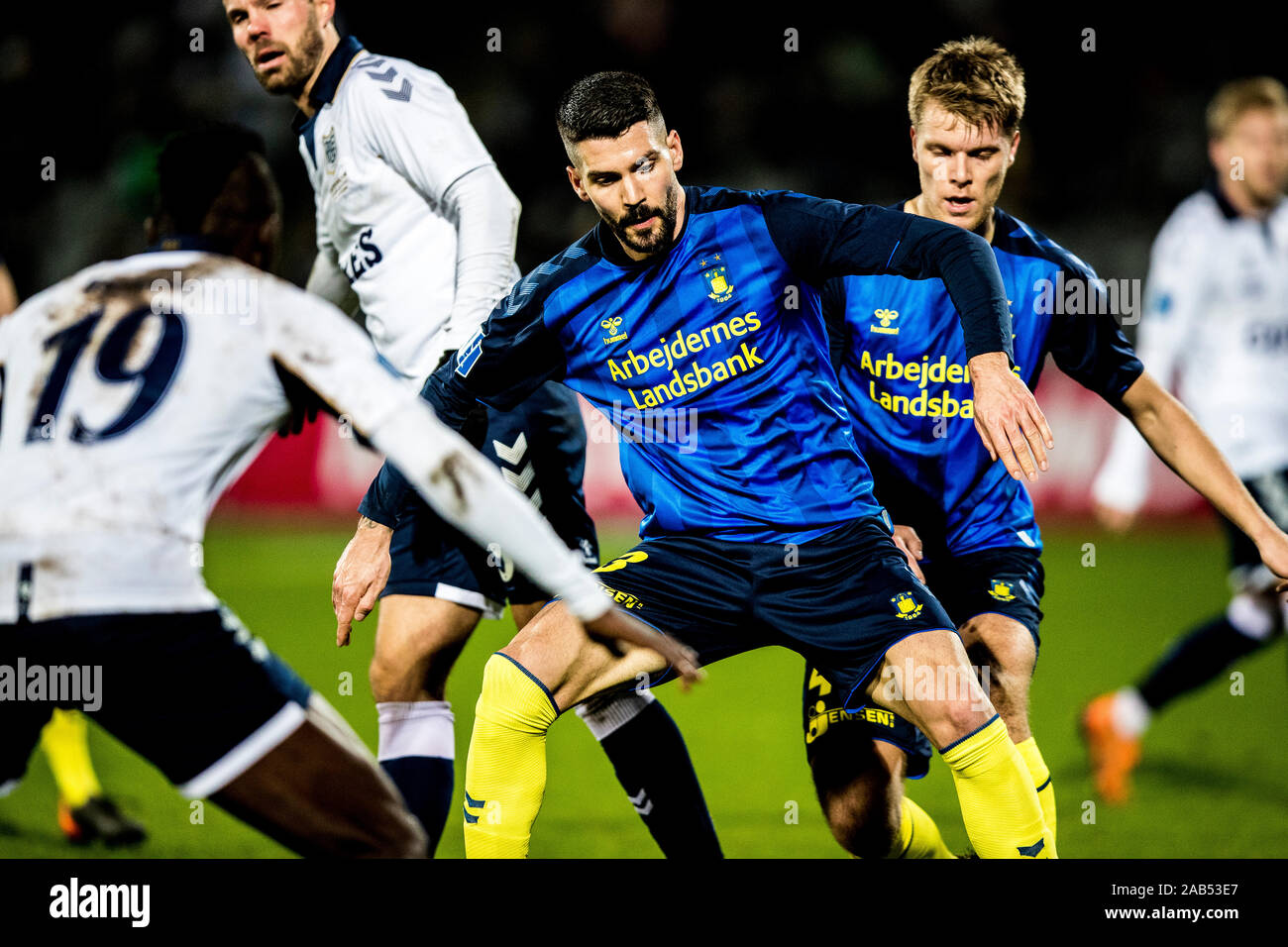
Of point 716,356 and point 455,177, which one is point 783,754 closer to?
point 716,356

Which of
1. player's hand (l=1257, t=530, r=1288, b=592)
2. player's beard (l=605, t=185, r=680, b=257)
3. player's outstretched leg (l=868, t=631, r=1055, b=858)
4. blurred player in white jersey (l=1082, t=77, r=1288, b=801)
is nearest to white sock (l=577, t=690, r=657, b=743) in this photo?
player's outstretched leg (l=868, t=631, r=1055, b=858)

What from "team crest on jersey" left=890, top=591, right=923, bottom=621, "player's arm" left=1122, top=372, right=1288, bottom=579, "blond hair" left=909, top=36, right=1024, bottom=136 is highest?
"blond hair" left=909, top=36, right=1024, bottom=136

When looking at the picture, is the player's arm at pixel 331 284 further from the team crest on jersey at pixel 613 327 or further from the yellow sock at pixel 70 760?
the yellow sock at pixel 70 760

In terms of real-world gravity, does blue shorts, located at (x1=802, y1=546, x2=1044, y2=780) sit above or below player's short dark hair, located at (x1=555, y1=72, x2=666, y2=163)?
below

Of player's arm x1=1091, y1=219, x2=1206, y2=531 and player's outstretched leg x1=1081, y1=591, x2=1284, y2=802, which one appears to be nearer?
player's outstretched leg x1=1081, y1=591, x2=1284, y2=802

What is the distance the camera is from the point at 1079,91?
38.0ft

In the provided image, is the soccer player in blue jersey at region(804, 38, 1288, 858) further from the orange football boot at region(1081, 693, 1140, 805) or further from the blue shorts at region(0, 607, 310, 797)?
the blue shorts at region(0, 607, 310, 797)

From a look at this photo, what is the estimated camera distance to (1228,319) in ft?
20.2

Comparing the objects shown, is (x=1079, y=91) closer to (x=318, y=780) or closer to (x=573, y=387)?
(x=573, y=387)

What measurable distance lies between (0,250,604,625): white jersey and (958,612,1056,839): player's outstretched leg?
57.5 inches

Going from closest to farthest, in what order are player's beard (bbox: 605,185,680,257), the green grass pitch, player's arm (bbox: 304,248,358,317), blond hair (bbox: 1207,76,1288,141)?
player's beard (bbox: 605,185,680,257), player's arm (bbox: 304,248,358,317), the green grass pitch, blond hair (bbox: 1207,76,1288,141)

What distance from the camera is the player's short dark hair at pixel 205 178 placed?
2.86 meters

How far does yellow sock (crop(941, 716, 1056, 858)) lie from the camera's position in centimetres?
313

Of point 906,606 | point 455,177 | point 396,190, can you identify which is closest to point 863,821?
point 906,606
